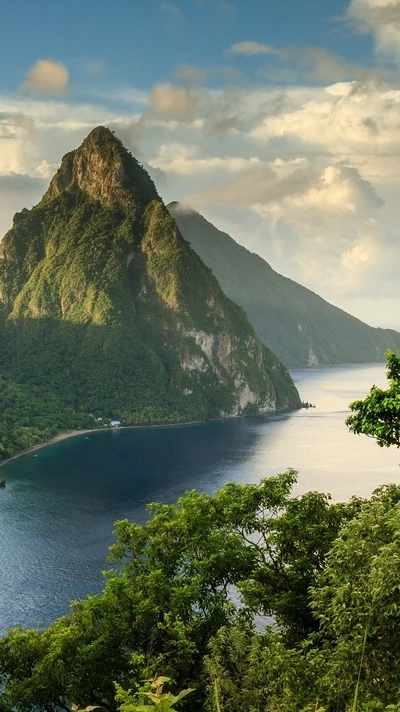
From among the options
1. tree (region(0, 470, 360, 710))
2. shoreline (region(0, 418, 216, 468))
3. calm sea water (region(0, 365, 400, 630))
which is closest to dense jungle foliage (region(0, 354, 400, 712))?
tree (region(0, 470, 360, 710))

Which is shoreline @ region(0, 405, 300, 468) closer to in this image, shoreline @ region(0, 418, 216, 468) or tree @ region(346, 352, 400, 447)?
shoreline @ region(0, 418, 216, 468)

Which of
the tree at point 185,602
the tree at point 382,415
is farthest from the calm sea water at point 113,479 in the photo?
the tree at point 382,415

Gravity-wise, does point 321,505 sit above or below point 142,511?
above

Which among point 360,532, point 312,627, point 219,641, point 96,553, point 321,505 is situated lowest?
point 96,553

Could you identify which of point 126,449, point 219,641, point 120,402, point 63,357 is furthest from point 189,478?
point 63,357

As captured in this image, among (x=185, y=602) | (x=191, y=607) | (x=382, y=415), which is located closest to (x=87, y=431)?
(x=191, y=607)

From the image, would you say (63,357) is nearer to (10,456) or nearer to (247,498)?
(10,456)

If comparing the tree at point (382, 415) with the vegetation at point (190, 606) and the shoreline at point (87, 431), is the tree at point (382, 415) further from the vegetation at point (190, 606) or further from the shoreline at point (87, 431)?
the shoreline at point (87, 431)

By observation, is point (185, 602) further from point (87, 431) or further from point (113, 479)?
point (87, 431)
